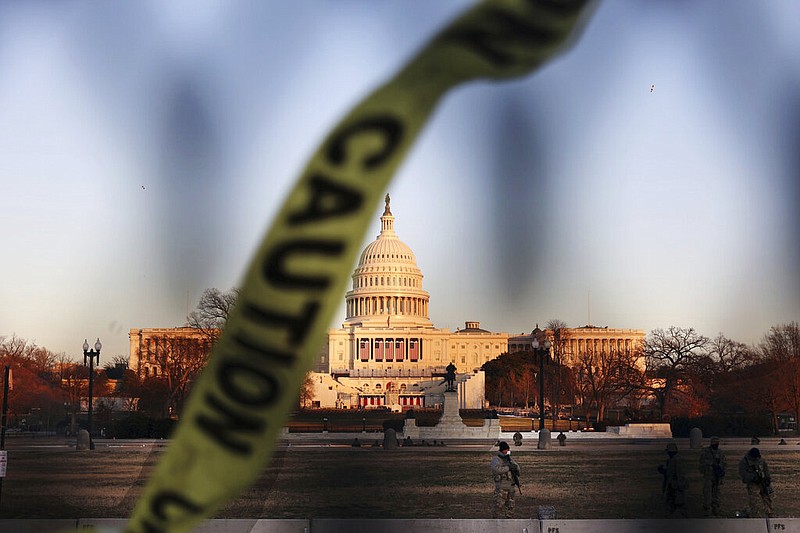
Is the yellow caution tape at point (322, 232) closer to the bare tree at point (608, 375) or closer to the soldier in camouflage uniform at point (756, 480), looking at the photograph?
the soldier in camouflage uniform at point (756, 480)

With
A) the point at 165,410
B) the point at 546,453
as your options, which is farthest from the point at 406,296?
the point at 165,410

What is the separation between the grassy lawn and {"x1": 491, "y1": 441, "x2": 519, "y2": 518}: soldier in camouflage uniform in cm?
105

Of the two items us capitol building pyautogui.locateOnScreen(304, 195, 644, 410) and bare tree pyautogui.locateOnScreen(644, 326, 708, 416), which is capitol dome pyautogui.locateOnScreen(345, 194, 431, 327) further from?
bare tree pyautogui.locateOnScreen(644, 326, 708, 416)

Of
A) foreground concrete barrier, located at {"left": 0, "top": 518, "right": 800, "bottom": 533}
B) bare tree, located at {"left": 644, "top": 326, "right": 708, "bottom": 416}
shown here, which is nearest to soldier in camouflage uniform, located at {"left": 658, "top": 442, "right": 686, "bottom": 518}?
foreground concrete barrier, located at {"left": 0, "top": 518, "right": 800, "bottom": 533}

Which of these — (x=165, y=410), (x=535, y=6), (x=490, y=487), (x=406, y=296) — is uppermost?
(x=406, y=296)

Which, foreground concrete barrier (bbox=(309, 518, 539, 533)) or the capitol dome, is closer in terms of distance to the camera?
foreground concrete barrier (bbox=(309, 518, 539, 533))

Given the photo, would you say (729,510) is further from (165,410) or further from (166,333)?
(166,333)

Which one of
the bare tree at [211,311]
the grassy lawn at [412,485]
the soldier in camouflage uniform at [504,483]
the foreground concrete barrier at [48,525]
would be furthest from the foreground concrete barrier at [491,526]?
the bare tree at [211,311]

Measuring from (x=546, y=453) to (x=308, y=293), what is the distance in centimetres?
3301

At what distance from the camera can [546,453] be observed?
107 feet

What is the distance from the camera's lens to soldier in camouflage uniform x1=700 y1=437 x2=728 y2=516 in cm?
1236

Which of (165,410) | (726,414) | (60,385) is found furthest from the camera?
(726,414)

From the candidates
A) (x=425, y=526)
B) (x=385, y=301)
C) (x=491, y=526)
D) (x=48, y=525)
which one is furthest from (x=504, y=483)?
(x=385, y=301)

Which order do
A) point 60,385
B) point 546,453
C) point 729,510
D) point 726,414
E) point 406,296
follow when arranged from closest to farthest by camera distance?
point 729,510, point 60,385, point 546,453, point 726,414, point 406,296
